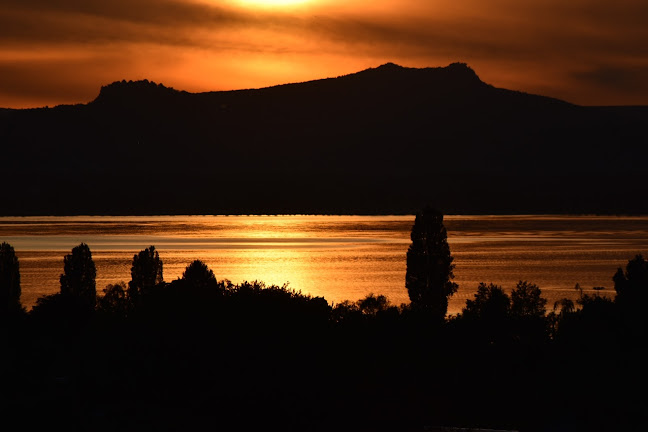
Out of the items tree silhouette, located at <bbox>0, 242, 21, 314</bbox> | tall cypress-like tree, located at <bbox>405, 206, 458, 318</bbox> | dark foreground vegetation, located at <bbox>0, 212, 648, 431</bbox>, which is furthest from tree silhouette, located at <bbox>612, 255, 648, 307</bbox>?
tree silhouette, located at <bbox>0, 242, 21, 314</bbox>

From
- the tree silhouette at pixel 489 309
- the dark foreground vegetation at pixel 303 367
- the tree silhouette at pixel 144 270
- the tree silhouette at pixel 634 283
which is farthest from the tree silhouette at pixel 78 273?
the tree silhouette at pixel 634 283

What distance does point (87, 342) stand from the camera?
179 ft

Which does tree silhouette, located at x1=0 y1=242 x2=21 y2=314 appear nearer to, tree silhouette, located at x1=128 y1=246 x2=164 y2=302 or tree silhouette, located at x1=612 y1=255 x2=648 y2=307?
tree silhouette, located at x1=128 y1=246 x2=164 y2=302

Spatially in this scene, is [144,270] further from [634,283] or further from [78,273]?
[634,283]

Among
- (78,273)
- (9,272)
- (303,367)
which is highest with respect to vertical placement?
(303,367)

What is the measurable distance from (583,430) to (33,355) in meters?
31.0

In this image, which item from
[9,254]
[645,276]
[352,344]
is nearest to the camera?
[352,344]

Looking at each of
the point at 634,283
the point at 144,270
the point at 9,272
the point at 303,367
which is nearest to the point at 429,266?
the point at 634,283

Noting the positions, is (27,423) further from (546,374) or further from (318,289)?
(318,289)

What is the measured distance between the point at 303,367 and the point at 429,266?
74227 mm

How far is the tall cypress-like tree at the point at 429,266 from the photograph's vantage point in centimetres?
10800

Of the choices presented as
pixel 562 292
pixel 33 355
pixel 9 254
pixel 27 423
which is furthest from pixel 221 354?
pixel 562 292

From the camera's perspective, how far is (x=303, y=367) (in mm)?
37156

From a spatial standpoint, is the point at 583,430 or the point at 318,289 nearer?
the point at 583,430
